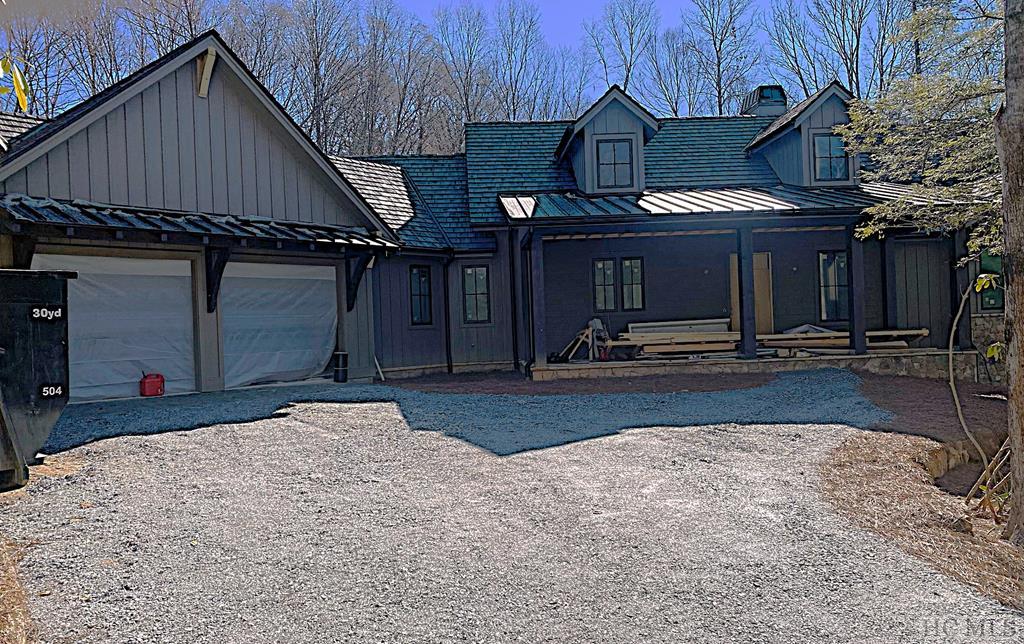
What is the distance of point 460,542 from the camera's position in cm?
540

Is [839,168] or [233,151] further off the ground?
[839,168]

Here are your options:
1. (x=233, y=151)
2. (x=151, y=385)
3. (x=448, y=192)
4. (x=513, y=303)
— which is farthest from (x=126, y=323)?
(x=448, y=192)

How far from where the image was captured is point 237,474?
7227mm

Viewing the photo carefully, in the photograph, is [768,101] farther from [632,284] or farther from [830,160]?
[632,284]

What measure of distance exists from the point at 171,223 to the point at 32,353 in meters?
4.74

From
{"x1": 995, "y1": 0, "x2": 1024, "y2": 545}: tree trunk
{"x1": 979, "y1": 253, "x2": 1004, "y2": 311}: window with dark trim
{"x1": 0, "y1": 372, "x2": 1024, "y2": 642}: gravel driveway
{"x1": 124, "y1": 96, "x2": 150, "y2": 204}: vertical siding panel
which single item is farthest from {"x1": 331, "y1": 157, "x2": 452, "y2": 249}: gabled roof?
{"x1": 995, "y1": 0, "x2": 1024, "y2": 545}: tree trunk

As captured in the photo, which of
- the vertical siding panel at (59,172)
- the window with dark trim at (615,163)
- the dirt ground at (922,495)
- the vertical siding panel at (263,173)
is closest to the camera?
the dirt ground at (922,495)

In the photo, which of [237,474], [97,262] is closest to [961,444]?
[237,474]

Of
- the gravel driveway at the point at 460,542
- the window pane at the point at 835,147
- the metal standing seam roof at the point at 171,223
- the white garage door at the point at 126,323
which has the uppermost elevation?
the window pane at the point at 835,147

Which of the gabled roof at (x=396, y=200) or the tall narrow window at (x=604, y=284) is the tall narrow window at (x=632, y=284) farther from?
the gabled roof at (x=396, y=200)

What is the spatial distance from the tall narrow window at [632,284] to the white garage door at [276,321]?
628 cm

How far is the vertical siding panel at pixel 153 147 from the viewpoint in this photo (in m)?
11.9

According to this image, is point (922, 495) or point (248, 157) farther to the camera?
point (248, 157)
